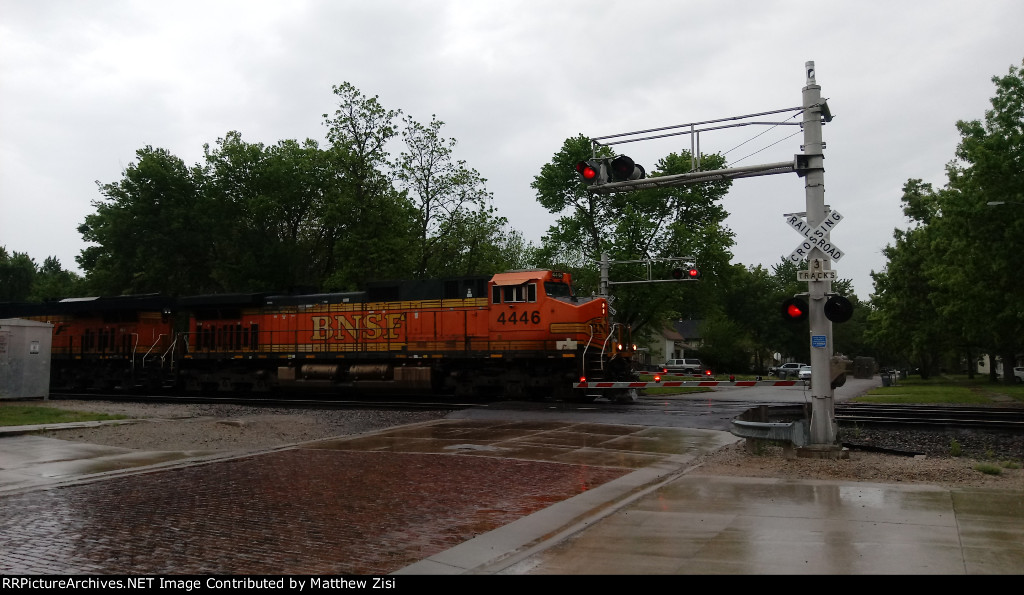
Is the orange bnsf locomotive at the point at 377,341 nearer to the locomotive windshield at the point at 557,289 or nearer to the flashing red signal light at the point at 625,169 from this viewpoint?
the locomotive windshield at the point at 557,289

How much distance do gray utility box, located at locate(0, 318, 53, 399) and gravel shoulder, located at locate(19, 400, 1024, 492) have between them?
3.99ft

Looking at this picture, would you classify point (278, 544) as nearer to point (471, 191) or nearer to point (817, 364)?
→ point (817, 364)

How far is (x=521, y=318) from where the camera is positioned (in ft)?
74.0

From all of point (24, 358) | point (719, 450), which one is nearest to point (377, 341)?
point (24, 358)

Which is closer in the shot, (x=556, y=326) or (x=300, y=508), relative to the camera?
(x=300, y=508)

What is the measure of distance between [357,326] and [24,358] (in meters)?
10.4

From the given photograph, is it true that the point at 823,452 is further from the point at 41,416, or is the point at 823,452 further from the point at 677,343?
the point at 677,343

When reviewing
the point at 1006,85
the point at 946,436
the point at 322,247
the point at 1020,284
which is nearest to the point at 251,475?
the point at 946,436

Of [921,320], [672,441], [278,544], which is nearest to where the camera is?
[278,544]

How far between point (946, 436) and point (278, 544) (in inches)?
494

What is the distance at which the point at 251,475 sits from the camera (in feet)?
31.7

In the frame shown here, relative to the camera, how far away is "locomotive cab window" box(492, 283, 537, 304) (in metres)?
22.5

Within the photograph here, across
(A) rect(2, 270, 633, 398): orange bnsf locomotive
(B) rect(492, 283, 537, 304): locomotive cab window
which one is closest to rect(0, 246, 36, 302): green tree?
(A) rect(2, 270, 633, 398): orange bnsf locomotive

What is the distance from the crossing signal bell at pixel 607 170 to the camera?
12102 millimetres
